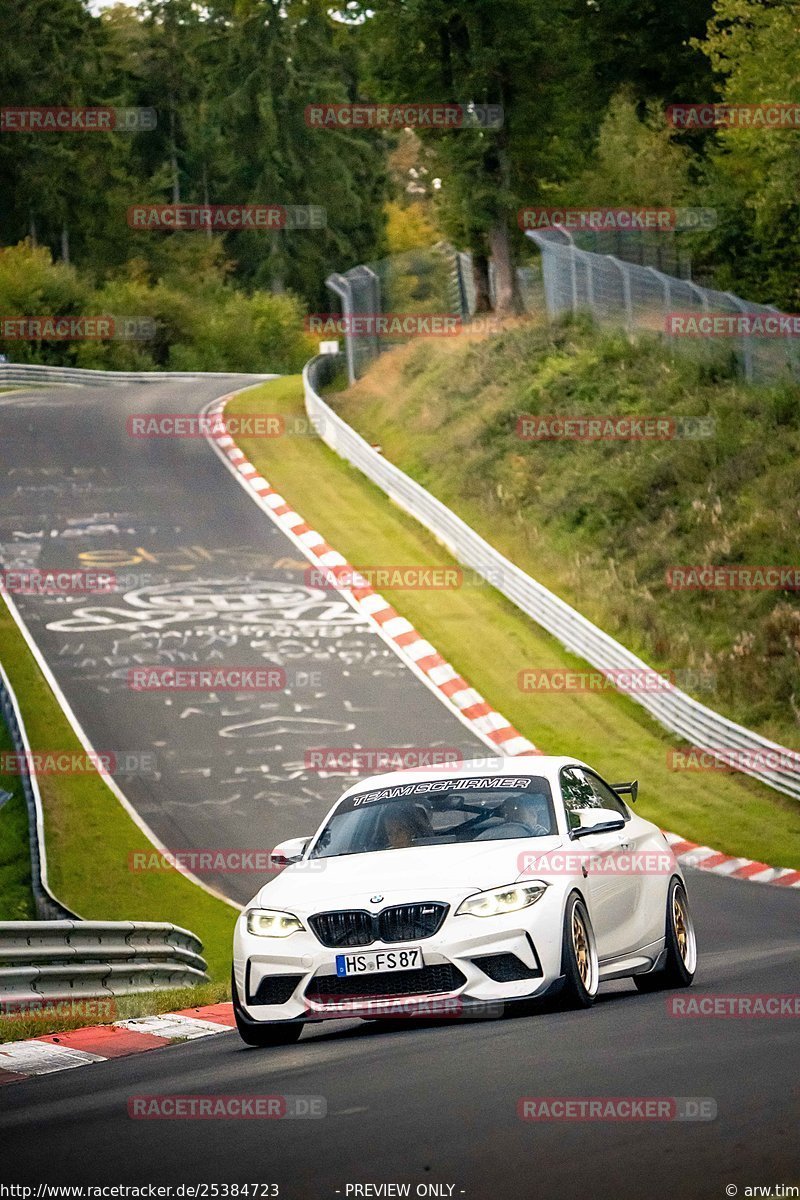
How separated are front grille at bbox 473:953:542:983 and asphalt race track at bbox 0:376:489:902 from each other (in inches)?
406

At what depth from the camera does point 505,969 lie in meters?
9.26

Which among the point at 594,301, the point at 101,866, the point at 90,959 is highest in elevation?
the point at 594,301

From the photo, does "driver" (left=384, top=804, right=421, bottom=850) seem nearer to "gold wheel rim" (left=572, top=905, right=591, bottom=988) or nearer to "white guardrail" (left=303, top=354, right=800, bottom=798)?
"gold wheel rim" (left=572, top=905, right=591, bottom=988)

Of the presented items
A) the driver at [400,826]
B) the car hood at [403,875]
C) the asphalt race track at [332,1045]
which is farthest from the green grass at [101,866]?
the car hood at [403,875]

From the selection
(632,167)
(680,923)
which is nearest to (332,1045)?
(680,923)

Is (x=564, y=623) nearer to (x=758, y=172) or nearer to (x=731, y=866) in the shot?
(x=731, y=866)

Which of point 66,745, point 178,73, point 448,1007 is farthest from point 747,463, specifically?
point 178,73

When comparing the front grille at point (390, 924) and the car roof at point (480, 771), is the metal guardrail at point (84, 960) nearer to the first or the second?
the car roof at point (480, 771)

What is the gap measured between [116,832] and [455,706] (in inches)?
249

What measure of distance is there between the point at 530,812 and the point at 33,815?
12.6 metres

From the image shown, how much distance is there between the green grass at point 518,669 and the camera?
22.3 metres

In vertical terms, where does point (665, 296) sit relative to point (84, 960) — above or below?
above

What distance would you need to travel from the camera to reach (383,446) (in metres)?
41.4

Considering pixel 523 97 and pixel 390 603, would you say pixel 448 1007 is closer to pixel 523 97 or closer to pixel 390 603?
pixel 390 603
